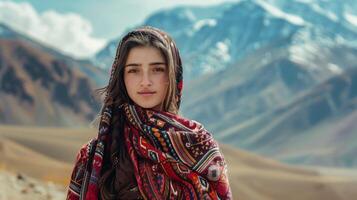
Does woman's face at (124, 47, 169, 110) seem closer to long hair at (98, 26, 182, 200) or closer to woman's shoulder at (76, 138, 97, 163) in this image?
long hair at (98, 26, 182, 200)

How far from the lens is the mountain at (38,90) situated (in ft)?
508

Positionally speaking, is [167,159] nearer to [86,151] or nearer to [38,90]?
[86,151]

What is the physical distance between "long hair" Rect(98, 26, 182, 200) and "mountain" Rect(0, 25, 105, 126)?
488 ft

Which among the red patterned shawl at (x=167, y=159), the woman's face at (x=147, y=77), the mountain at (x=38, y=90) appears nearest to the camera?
the red patterned shawl at (x=167, y=159)

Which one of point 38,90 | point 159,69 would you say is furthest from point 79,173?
point 38,90

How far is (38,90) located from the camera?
165m

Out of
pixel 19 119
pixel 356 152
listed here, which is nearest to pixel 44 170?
pixel 19 119

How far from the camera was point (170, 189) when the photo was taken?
3320mm

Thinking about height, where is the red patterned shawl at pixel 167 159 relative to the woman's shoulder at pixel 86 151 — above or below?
below

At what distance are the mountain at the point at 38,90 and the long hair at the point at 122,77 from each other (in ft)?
488

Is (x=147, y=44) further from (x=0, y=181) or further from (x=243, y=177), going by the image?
(x=243, y=177)

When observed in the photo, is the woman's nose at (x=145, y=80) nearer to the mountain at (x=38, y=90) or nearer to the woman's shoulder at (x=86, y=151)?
the woman's shoulder at (x=86, y=151)

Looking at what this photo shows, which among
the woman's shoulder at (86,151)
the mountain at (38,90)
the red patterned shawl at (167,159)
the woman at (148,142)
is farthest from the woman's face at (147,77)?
the mountain at (38,90)

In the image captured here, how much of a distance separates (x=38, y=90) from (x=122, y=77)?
164645mm
